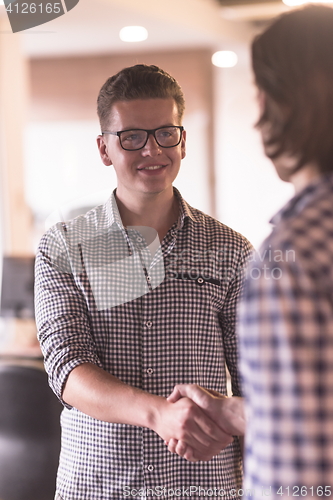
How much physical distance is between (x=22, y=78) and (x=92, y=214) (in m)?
2.23

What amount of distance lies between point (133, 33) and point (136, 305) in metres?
2.49

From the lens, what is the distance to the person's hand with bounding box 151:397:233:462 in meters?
0.87

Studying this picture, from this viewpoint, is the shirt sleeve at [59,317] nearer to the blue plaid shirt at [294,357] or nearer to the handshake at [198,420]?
the handshake at [198,420]

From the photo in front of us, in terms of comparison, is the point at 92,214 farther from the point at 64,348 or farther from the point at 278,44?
the point at 278,44

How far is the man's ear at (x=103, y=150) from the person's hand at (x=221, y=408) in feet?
1.55

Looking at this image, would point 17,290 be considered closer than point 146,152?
No

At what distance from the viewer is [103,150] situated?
110cm

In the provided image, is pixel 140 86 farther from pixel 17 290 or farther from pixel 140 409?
pixel 17 290

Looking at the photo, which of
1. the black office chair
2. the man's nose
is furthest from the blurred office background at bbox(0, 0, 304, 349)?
the man's nose

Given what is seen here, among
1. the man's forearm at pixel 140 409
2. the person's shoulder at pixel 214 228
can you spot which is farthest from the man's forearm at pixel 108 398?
the person's shoulder at pixel 214 228

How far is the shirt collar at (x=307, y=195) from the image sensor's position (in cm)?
55

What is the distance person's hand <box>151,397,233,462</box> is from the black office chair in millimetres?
646

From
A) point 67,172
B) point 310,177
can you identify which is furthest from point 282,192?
point 67,172

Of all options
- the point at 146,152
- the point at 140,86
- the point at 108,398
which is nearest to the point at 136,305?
the point at 108,398
